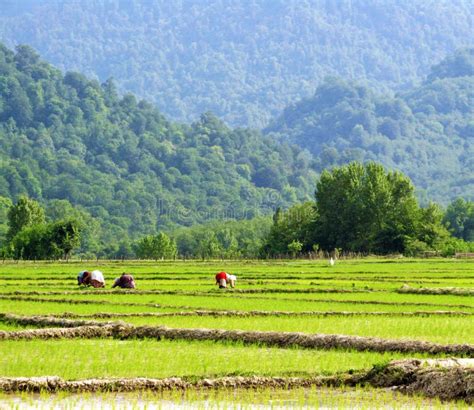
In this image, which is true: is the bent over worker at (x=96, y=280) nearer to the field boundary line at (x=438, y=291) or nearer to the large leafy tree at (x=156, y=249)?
the field boundary line at (x=438, y=291)

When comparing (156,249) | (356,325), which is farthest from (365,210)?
(356,325)

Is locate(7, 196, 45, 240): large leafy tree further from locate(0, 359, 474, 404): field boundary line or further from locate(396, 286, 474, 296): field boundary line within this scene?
locate(0, 359, 474, 404): field boundary line

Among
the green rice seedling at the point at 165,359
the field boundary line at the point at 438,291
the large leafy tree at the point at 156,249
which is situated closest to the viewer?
the green rice seedling at the point at 165,359

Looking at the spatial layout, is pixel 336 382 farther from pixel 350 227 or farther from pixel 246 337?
pixel 350 227

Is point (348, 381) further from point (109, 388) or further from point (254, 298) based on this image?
point (254, 298)

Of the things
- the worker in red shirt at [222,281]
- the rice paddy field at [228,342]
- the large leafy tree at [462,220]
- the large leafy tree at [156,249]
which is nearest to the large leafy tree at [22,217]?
the large leafy tree at [156,249]

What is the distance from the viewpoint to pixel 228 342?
24.2 metres

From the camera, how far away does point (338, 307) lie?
113ft

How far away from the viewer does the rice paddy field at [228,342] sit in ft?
56.4

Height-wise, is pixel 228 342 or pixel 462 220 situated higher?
pixel 462 220

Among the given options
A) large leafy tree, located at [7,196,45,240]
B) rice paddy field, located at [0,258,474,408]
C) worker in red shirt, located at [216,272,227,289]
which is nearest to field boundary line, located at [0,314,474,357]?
rice paddy field, located at [0,258,474,408]

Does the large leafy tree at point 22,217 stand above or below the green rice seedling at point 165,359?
above

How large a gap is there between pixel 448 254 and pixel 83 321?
214 feet

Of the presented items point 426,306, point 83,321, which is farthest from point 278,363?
point 426,306
